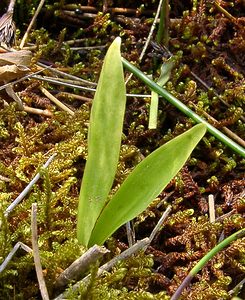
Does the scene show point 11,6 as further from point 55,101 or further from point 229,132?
point 229,132

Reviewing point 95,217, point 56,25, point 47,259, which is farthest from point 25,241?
point 56,25

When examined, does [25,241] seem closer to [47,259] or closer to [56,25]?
[47,259]

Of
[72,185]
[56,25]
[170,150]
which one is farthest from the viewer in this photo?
[56,25]

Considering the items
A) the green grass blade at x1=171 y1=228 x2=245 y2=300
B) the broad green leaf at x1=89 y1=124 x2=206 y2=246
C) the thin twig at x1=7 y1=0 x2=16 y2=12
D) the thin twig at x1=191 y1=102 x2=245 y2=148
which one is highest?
the thin twig at x1=7 y1=0 x2=16 y2=12

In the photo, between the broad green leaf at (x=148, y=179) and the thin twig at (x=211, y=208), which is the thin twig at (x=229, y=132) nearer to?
the thin twig at (x=211, y=208)

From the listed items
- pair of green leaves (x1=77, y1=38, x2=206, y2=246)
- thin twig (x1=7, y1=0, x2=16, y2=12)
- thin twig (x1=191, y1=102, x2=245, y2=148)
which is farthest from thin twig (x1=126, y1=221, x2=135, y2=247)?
thin twig (x1=7, y1=0, x2=16, y2=12)

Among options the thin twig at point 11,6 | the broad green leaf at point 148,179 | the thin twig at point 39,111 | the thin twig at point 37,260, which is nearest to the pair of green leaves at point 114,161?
the broad green leaf at point 148,179

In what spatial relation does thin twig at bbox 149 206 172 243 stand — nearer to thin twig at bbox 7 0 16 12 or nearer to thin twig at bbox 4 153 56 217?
thin twig at bbox 4 153 56 217

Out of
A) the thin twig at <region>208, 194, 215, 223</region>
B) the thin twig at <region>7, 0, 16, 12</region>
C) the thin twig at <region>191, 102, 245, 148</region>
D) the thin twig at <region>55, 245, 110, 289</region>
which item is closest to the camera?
the thin twig at <region>55, 245, 110, 289</region>
